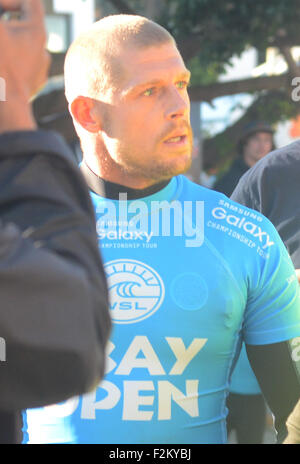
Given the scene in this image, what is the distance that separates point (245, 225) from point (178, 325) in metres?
0.40

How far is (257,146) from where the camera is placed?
643 cm

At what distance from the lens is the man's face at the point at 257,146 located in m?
6.36

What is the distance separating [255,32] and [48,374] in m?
6.97

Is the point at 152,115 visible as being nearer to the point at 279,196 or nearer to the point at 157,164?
the point at 157,164

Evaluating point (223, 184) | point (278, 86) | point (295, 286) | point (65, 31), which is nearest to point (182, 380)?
point (295, 286)

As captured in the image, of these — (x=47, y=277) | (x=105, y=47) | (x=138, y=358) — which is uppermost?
(x=47, y=277)

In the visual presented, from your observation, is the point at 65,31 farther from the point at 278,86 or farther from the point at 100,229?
the point at 100,229

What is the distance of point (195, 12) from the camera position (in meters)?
7.39

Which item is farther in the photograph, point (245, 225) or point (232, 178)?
point (232, 178)

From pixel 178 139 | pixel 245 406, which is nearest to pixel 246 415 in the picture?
pixel 245 406

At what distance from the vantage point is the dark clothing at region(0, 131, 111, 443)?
95 cm

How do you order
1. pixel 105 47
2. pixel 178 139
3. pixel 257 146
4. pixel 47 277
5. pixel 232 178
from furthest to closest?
pixel 257 146 → pixel 232 178 → pixel 105 47 → pixel 178 139 → pixel 47 277

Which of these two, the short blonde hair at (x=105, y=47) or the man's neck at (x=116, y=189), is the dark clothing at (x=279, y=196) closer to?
the man's neck at (x=116, y=189)

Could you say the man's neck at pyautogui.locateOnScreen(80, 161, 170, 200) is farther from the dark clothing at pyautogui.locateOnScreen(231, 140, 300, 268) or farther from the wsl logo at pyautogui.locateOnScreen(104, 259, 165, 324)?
the dark clothing at pyautogui.locateOnScreen(231, 140, 300, 268)
